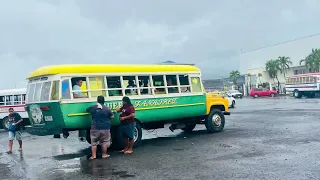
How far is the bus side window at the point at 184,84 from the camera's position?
13102mm

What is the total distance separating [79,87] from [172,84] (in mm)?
3560

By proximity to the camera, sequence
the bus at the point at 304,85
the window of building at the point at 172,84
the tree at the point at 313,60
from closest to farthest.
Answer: the window of building at the point at 172,84
the bus at the point at 304,85
the tree at the point at 313,60

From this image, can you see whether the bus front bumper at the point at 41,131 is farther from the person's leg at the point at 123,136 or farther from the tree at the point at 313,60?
the tree at the point at 313,60

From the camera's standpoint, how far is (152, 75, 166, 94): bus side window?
12.4 m

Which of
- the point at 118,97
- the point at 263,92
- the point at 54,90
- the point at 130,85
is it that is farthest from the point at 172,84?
the point at 263,92

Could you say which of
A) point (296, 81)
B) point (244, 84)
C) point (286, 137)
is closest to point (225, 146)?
point (286, 137)

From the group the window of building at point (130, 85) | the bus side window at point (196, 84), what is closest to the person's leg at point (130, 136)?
the window of building at point (130, 85)

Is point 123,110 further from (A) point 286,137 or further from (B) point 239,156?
(A) point 286,137

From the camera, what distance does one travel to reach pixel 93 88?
10906mm

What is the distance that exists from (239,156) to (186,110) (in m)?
4.28

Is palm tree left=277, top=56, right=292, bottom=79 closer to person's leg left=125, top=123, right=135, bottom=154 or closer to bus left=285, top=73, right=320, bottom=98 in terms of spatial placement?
bus left=285, top=73, right=320, bottom=98

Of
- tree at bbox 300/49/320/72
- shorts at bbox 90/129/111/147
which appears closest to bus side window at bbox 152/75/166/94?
shorts at bbox 90/129/111/147

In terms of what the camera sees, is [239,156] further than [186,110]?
No

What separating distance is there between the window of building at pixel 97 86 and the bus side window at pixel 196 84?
3.69 metres
